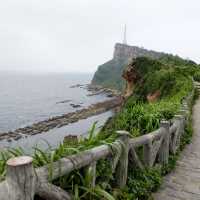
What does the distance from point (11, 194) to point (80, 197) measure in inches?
52.2

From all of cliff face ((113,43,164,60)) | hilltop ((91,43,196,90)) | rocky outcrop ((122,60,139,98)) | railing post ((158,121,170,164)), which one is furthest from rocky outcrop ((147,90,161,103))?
cliff face ((113,43,164,60))

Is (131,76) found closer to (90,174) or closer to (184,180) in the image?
(184,180)

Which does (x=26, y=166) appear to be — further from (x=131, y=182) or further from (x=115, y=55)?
(x=115, y=55)

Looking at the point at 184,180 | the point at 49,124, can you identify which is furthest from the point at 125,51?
the point at 184,180

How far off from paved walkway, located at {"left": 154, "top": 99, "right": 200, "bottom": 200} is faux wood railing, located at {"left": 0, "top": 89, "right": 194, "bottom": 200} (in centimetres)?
47

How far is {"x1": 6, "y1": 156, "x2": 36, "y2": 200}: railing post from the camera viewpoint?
8.07 ft

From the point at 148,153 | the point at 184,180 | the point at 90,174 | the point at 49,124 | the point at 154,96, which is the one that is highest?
the point at 90,174

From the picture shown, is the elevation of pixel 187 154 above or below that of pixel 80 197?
below

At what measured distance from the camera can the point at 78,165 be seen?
351 cm

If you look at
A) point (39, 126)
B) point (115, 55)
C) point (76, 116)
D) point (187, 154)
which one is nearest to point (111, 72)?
point (115, 55)

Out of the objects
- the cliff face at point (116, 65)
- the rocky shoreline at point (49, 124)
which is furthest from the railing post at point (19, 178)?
the cliff face at point (116, 65)

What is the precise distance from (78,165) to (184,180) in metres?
3.48

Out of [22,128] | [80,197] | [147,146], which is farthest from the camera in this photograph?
[22,128]

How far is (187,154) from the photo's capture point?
8039 millimetres
